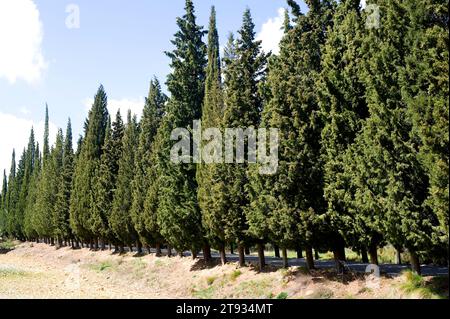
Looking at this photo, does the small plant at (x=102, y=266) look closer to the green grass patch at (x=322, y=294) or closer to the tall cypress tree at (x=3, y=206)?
the green grass patch at (x=322, y=294)

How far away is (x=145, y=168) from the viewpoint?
3938cm

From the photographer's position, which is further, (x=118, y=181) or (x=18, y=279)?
(x=118, y=181)

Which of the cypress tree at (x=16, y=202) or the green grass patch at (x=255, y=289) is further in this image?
the cypress tree at (x=16, y=202)

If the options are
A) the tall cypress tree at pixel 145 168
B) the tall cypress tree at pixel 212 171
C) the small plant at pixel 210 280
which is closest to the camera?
the small plant at pixel 210 280

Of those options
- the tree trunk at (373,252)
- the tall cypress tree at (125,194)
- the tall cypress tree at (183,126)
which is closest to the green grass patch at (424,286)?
the tree trunk at (373,252)

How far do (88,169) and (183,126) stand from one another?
84.8 ft

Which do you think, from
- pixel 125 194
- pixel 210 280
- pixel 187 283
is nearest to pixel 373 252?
pixel 210 280

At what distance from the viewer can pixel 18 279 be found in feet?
102

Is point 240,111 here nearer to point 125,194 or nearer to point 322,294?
point 322,294

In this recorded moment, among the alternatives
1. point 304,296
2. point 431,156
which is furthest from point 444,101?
point 304,296

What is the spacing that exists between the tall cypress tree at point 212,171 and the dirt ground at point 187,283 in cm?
238

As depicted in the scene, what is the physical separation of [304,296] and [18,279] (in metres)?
22.6

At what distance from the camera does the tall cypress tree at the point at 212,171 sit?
991 inches

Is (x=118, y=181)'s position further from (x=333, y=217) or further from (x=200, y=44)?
(x=333, y=217)
